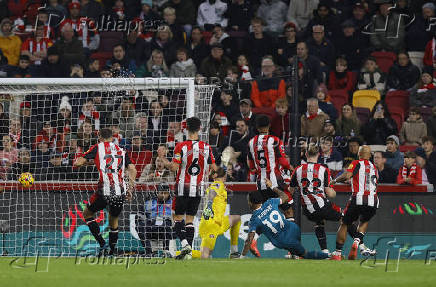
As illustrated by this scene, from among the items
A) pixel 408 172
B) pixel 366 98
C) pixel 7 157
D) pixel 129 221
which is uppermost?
pixel 366 98

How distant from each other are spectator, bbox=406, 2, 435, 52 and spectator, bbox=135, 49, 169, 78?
5288mm

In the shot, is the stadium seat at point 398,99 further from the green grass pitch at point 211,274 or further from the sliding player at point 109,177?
the green grass pitch at point 211,274

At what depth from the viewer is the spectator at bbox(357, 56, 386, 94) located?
58.0ft

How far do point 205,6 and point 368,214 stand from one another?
9096 millimetres

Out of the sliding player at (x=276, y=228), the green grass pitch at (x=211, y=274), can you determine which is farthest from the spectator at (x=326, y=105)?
the green grass pitch at (x=211, y=274)

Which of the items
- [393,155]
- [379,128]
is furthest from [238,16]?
[393,155]

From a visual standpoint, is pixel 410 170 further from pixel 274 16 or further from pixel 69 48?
pixel 69 48

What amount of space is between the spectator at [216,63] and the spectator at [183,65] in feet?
0.84

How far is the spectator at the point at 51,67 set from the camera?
1881cm

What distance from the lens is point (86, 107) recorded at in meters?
15.0

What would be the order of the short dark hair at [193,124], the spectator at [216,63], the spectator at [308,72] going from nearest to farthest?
1. the short dark hair at [193,124]
2. the spectator at [308,72]
3. the spectator at [216,63]

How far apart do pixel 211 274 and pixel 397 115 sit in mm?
9756

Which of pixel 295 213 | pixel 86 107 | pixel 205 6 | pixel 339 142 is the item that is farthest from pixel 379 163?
pixel 205 6

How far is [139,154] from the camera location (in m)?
14.2
